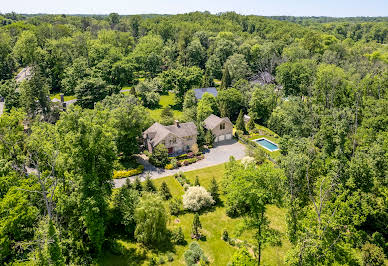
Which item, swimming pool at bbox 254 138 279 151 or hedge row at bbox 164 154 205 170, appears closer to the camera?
hedge row at bbox 164 154 205 170

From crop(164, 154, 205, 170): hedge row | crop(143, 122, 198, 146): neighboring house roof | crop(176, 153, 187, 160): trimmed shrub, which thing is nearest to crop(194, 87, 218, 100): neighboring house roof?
crop(143, 122, 198, 146): neighboring house roof

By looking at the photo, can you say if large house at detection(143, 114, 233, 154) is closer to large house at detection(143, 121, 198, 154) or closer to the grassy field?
large house at detection(143, 121, 198, 154)

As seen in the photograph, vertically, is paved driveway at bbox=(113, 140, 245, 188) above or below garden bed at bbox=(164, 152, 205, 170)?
below

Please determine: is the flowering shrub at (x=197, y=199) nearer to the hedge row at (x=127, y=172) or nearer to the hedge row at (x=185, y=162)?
the hedge row at (x=185, y=162)

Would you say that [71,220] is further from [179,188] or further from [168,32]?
[168,32]

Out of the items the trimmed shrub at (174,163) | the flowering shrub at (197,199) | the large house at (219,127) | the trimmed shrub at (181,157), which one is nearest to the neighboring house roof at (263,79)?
the large house at (219,127)

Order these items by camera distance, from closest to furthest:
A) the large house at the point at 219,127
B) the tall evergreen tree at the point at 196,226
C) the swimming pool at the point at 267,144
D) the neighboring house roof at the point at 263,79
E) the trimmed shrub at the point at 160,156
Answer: the tall evergreen tree at the point at 196,226, the trimmed shrub at the point at 160,156, the large house at the point at 219,127, the swimming pool at the point at 267,144, the neighboring house roof at the point at 263,79
